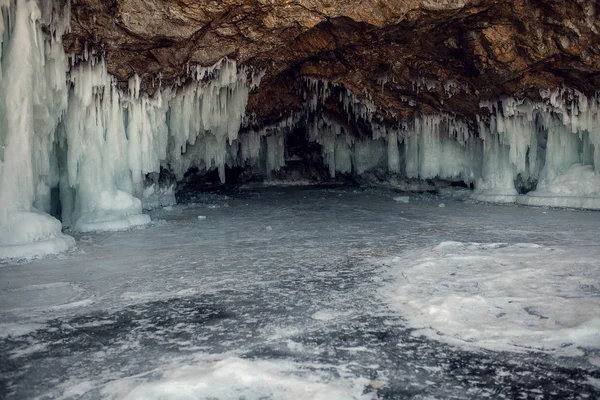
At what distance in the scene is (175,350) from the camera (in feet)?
11.2

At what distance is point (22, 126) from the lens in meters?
7.66

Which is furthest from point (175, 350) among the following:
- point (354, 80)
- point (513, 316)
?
point (354, 80)

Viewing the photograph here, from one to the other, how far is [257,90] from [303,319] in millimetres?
12524

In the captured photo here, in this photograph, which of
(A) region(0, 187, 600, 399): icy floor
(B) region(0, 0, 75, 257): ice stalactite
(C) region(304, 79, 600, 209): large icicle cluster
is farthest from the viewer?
(C) region(304, 79, 600, 209): large icicle cluster

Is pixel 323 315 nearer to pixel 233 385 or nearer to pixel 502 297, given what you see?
pixel 233 385

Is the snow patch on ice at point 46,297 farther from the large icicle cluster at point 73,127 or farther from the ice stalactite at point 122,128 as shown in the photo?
the ice stalactite at point 122,128

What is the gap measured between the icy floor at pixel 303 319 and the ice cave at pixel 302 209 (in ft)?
0.08

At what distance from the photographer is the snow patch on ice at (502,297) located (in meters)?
3.53

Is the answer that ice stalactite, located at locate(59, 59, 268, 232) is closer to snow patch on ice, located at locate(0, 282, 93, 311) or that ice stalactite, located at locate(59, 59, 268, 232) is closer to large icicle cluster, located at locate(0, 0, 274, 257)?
large icicle cluster, located at locate(0, 0, 274, 257)

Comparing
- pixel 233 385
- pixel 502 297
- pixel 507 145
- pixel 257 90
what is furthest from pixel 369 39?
pixel 233 385

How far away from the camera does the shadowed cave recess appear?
8.12 meters

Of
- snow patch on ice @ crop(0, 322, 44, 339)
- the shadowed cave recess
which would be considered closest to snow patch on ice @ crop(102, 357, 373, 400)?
snow patch on ice @ crop(0, 322, 44, 339)

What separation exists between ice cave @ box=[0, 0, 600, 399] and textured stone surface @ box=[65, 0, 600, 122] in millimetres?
59

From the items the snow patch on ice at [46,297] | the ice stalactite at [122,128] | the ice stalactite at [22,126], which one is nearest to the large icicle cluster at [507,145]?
the ice stalactite at [122,128]
